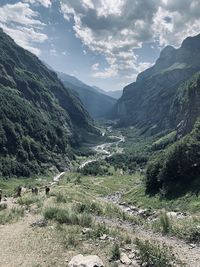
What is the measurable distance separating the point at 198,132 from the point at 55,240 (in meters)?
93.5

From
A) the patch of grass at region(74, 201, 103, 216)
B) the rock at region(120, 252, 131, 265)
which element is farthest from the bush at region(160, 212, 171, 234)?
the patch of grass at region(74, 201, 103, 216)

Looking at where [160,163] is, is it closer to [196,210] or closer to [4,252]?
[196,210]

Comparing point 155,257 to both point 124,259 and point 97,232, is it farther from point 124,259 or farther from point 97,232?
point 97,232

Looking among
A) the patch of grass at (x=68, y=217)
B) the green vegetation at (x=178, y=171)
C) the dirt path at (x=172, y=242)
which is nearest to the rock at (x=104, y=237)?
the dirt path at (x=172, y=242)

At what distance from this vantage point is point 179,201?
86.8 metres

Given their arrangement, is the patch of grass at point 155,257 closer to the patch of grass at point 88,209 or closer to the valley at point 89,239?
the valley at point 89,239

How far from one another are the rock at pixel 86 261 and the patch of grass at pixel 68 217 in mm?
9197

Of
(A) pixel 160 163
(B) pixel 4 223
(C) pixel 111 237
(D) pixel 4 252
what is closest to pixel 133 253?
(C) pixel 111 237

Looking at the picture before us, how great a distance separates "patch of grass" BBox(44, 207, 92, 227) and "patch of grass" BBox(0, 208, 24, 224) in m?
4.65

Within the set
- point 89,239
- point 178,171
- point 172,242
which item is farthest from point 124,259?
point 178,171

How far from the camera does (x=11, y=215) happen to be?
146 ft

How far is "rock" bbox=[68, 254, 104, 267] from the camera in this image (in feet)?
89.3

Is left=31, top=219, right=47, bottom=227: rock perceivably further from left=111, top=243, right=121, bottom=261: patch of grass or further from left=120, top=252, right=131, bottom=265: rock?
left=120, top=252, right=131, bottom=265: rock

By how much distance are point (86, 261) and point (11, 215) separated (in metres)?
19.2
